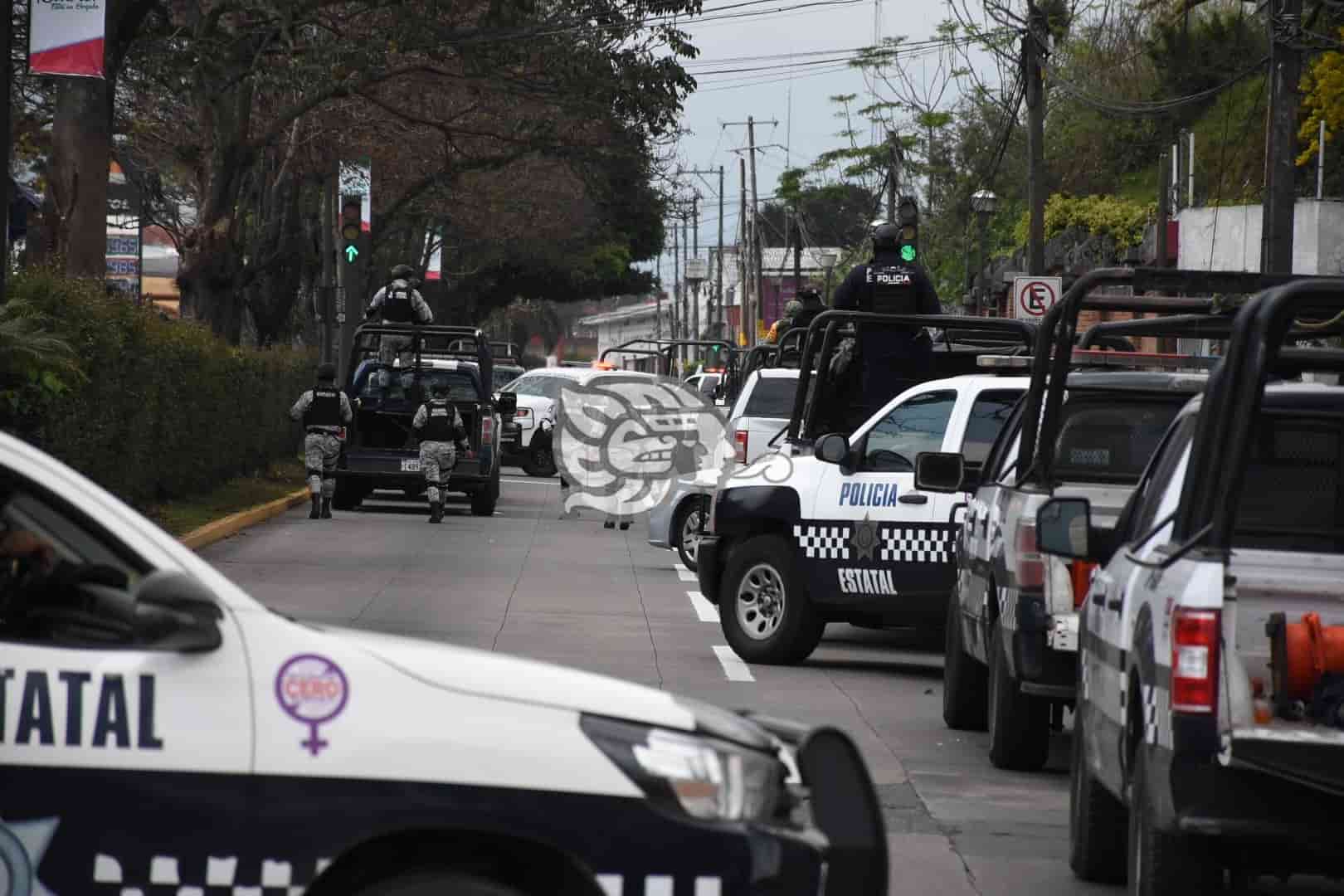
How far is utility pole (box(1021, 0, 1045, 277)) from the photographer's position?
31.0 meters

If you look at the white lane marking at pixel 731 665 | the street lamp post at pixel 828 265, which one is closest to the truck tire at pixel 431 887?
the white lane marking at pixel 731 665

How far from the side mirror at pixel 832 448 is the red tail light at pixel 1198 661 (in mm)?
7106

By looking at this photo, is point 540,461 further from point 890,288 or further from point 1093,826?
point 1093,826

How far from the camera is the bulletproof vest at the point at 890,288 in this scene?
588 inches

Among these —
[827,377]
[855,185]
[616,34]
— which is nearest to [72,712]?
[827,377]

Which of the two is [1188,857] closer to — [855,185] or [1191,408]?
[1191,408]

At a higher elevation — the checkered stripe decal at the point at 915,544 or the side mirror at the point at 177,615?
the side mirror at the point at 177,615

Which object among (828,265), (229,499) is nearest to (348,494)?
(229,499)

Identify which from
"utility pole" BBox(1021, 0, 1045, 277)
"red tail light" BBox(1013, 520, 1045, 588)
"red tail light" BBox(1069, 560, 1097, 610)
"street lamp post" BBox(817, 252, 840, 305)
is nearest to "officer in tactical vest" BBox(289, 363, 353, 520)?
"utility pole" BBox(1021, 0, 1045, 277)

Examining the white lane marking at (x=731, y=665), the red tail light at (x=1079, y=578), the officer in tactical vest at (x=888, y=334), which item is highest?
the officer in tactical vest at (x=888, y=334)

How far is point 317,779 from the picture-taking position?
4121 mm

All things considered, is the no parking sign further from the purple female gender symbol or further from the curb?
the purple female gender symbol

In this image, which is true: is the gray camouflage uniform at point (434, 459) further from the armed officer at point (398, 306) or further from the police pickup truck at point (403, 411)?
the armed officer at point (398, 306)

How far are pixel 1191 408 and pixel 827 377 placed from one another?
7.79 meters
